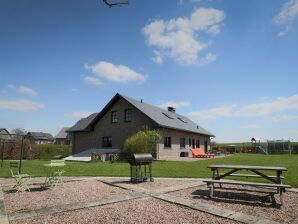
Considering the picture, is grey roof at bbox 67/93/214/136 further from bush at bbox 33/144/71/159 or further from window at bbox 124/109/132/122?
bush at bbox 33/144/71/159

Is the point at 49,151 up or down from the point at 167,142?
down

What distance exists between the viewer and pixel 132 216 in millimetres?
5984

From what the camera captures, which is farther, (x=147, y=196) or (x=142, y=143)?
(x=142, y=143)

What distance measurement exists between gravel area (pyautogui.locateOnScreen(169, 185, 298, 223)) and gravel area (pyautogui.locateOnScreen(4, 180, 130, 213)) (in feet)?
7.80

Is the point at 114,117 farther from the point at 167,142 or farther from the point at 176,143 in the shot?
the point at 176,143

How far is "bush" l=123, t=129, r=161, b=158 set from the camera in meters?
23.0

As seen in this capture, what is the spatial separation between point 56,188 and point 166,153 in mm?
18136

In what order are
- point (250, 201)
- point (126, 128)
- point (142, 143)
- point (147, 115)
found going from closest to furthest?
point (250, 201) < point (142, 143) < point (147, 115) < point (126, 128)

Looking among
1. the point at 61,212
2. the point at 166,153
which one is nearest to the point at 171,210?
the point at 61,212

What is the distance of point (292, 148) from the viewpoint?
4325 cm

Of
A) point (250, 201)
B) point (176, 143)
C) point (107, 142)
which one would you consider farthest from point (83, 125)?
point (250, 201)

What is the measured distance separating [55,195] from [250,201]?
18.8ft

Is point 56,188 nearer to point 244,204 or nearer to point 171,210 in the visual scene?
point 171,210

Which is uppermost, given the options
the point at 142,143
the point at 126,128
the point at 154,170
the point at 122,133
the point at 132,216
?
the point at 126,128
